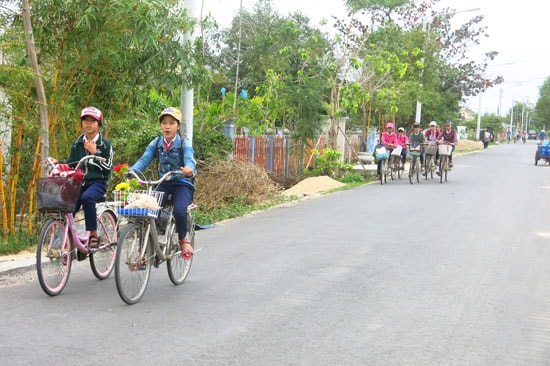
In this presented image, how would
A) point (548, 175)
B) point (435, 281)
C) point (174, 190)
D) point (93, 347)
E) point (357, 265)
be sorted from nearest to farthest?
1. point (93, 347)
2. point (174, 190)
3. point (435, 281)
4. point (357, 265)
5. point (548, 175)

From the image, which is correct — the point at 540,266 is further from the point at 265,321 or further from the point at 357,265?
the point at 265,321

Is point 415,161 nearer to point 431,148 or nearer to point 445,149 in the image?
point 431,148

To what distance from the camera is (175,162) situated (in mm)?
7277

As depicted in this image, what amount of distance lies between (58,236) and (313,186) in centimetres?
1338

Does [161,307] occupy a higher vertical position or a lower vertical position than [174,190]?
lower

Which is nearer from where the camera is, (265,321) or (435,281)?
(265,321)

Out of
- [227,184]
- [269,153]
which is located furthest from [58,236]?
[269,153]

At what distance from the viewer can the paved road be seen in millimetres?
5258

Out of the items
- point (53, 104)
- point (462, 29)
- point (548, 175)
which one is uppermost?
point (462, 29)

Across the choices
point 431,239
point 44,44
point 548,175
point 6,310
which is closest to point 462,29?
point 548,175

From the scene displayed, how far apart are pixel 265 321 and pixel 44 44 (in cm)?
495

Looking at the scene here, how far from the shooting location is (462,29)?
135 feet

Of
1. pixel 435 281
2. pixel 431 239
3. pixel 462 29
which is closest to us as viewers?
pixel 435 281

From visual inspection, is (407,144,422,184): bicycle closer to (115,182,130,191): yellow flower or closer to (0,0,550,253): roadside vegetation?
(0,0,550,253): roadside vegetation
